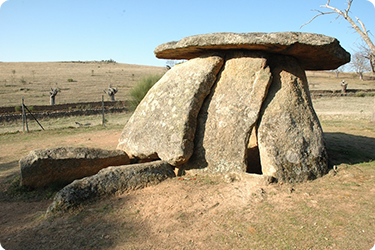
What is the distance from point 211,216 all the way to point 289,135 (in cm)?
202

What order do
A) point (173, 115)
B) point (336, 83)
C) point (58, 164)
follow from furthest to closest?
point (336, 83) → point (173, 115) → point (58, 164)

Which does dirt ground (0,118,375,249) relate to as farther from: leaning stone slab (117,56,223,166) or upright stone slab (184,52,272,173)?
leaning stone slab (117,56,223,166)

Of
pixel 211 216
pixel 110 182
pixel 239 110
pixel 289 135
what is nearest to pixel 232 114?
pixel 239 110

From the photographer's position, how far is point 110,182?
191 inches

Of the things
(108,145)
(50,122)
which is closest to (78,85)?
(50,122)

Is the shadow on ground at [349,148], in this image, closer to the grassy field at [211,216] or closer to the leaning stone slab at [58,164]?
the grassy field at [211,216]

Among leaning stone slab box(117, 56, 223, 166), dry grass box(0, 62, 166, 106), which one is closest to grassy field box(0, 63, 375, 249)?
leaning stone slab box(117, 56, 223, 166)

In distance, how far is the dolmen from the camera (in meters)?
5.14

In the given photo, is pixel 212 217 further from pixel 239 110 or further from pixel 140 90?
pixel 140 90

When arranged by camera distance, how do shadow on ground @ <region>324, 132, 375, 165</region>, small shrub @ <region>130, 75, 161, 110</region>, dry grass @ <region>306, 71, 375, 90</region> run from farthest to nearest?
dry grass @ <region>306, 71, 375, 90</region> → small shrub @ <region>130, 75, 161, 110</region> → shadow on ground @ <region>324, 132, 375, 165</region>

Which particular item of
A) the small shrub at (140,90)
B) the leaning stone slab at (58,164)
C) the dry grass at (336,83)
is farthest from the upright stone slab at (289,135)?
the dry grass at (336,83)

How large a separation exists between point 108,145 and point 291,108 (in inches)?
226

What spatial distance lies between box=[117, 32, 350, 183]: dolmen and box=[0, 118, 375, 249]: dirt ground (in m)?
0.40

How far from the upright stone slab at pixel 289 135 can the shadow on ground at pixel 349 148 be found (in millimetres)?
933
